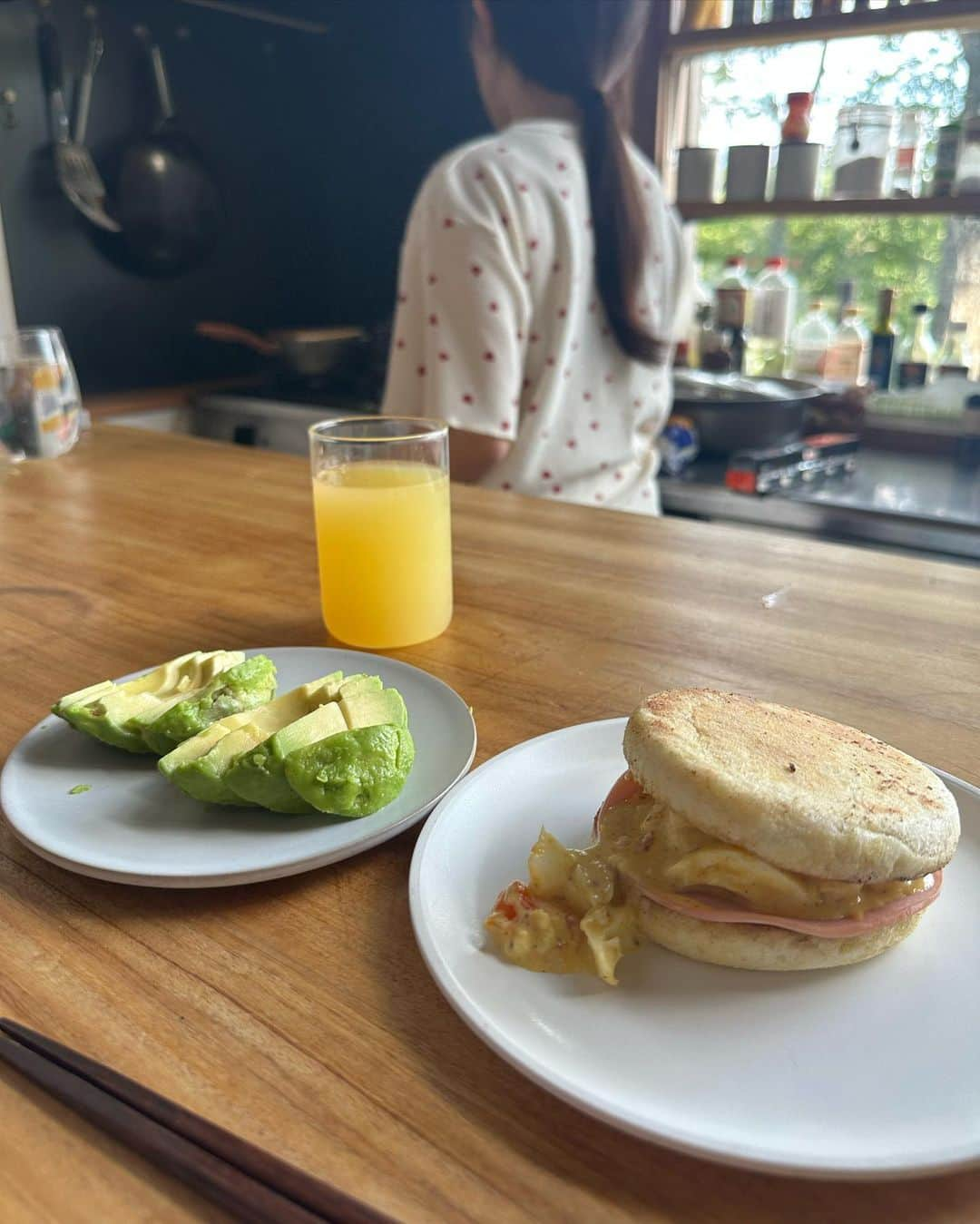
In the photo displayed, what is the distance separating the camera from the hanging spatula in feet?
8.86

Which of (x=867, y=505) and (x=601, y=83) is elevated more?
(x=601, y=83)

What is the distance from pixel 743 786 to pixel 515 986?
0.15 metres

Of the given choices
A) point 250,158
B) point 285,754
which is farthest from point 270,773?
point 250,158

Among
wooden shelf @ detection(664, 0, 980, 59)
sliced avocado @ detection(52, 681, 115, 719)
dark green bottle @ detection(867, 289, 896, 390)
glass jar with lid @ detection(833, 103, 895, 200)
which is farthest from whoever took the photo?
A: dark green bottle @ detection(867, 289, 896, 390)

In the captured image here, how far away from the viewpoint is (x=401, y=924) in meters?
0.54

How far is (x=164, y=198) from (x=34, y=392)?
1528 mm

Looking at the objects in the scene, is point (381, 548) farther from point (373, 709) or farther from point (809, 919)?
point (809, 919)

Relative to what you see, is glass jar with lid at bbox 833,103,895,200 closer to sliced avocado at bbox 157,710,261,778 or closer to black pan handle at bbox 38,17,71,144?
black pan handle at bbox 38,17,71,144

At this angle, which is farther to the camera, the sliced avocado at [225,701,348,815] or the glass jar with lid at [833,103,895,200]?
the glass jar with lid at [833,103,895,200]

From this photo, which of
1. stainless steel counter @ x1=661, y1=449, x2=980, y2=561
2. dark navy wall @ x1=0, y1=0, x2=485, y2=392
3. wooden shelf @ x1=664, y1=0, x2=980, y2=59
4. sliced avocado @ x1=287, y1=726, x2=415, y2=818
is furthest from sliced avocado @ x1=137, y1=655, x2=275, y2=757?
dark navy wall @ x1=0, y1=0, x2=485, y2=392

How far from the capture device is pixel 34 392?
1.72m

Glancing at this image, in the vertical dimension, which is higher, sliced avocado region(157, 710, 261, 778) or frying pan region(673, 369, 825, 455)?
sliced avocado region(157, 710, 261, 778)

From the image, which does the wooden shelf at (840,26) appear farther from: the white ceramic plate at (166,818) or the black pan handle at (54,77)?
the white ceramic plate at (166,818)

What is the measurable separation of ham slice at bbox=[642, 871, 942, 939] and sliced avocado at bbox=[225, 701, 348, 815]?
Answer: 0.22 metres
